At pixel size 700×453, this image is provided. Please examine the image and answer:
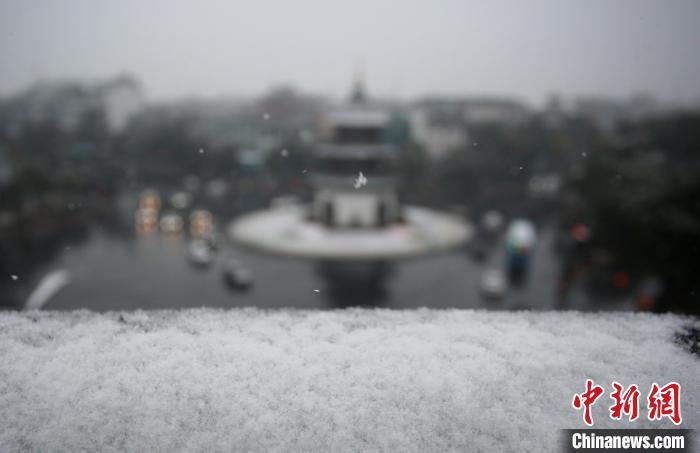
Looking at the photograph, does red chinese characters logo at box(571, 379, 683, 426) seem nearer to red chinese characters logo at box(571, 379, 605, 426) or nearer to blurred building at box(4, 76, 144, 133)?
red chinese characters logo at box(571, 379, 605, 426)

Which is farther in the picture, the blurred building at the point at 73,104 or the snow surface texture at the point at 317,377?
the blurred building at the point at 73,104

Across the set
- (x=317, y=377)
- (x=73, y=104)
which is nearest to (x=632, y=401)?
(x=317, y=377)

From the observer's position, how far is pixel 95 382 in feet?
8.58

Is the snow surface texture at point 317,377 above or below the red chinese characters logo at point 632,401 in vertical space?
above

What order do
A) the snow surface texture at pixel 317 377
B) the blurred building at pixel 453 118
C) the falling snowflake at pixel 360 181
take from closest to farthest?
1. the snow surface texture at pixel 317 377
2. the falling snowflake at pixel 360 181
3. the blurred building at pixel 453 118

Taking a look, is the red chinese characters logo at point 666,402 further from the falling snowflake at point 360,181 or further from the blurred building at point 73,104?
the blurred building at point 73,104

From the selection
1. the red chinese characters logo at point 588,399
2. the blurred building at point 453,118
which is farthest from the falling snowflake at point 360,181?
the red chinese characters logo at point 588,399

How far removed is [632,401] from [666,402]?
18 centimetres

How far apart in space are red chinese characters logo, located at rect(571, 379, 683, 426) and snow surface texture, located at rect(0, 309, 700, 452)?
0.04 m

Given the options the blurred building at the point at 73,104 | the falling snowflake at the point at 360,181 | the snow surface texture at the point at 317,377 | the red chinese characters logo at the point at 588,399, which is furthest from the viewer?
the blurred building at the point at 73,104

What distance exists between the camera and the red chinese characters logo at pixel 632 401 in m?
2.51

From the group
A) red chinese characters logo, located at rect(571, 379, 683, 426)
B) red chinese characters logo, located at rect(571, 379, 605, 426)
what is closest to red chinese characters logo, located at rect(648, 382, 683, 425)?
red chinese characters logo, located at rect(571, 379, 683, 426)

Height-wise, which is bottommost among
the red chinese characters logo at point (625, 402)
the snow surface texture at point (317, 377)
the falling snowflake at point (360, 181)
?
the falling snowflake at point (360, 181)

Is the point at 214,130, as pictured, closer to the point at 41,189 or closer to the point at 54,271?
the point at 41,189
